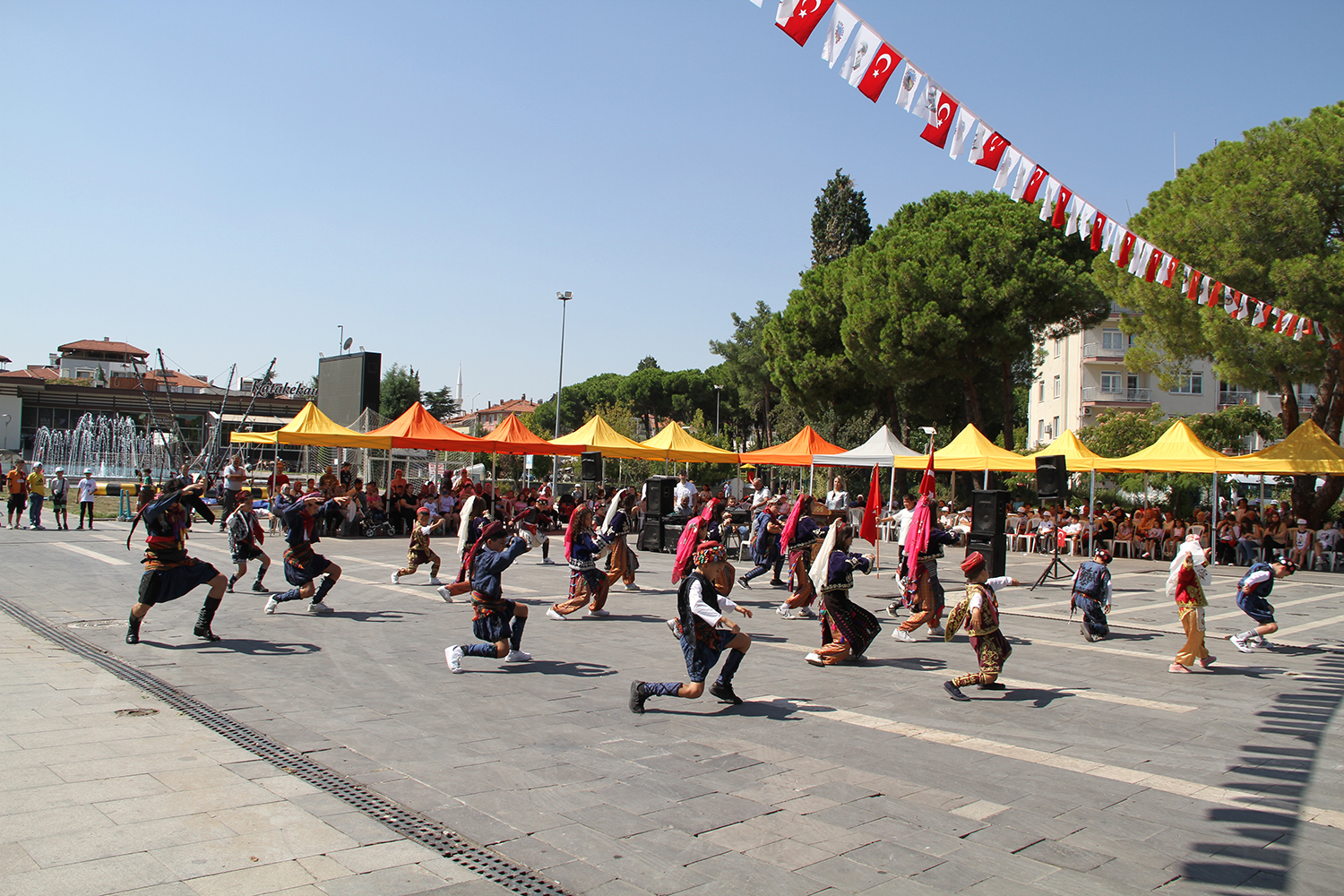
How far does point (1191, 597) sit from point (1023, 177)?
14.6 ft

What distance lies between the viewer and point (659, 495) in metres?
21.3

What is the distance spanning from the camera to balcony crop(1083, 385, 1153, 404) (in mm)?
47656

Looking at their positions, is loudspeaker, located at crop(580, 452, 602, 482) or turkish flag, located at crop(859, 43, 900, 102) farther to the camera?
loudspeaker, located at crop(580, 452, 602, 482)

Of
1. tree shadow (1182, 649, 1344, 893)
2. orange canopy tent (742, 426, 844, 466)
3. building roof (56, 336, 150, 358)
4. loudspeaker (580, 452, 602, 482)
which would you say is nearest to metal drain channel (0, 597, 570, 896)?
tree shadow (1182, 649, 1344, 893)

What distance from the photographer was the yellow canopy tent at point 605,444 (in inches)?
1075

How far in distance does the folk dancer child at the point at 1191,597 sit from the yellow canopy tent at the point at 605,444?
18.7 meters

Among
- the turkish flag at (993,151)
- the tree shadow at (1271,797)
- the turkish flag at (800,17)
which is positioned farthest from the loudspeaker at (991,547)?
the turkish flag at (800,17)

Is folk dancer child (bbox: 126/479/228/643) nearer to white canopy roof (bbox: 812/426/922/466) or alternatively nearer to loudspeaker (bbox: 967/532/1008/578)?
loudspeaker (bbox: 967/532/1008/578)

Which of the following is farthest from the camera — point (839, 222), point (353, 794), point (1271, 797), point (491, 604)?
point (839, 222)

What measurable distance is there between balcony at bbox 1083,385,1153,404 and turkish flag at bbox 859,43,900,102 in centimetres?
4512

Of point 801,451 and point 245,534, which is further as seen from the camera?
point 801,451

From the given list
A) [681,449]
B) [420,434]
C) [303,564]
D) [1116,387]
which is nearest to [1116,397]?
[1116,387]

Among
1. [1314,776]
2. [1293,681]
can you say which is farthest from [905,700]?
[1293,681]

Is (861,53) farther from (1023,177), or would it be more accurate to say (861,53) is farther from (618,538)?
(618,538)
